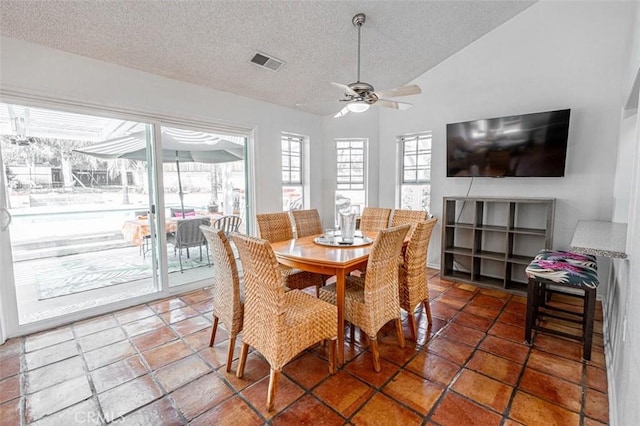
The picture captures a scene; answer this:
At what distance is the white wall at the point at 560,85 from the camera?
121 inches

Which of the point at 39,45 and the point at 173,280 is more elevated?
the point at 39,45

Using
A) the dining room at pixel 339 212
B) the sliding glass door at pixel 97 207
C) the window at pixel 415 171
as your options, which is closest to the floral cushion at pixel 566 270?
the dining room at pixel 339 212

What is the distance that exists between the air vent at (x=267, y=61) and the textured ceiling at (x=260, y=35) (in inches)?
3.0

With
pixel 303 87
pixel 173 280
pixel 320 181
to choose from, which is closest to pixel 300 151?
pixel 320 181

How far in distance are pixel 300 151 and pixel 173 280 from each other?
2.71 m

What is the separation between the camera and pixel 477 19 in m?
3.43

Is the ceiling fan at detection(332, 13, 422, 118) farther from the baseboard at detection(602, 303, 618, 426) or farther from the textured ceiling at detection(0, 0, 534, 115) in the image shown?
the baseboard at detection(602, 303, 618, 426)

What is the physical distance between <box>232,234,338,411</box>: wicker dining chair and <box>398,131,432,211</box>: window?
121 inches

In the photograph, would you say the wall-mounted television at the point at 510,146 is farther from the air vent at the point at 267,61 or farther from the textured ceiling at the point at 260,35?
the air vent at the point at 267,61

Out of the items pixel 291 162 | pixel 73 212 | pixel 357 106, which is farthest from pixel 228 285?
pixel 291 162

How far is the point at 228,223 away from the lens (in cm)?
412

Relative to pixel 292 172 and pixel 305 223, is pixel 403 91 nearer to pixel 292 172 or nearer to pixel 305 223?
pixel 305 223

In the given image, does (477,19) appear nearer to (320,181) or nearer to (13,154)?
(320,181)

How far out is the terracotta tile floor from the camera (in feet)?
5.67
